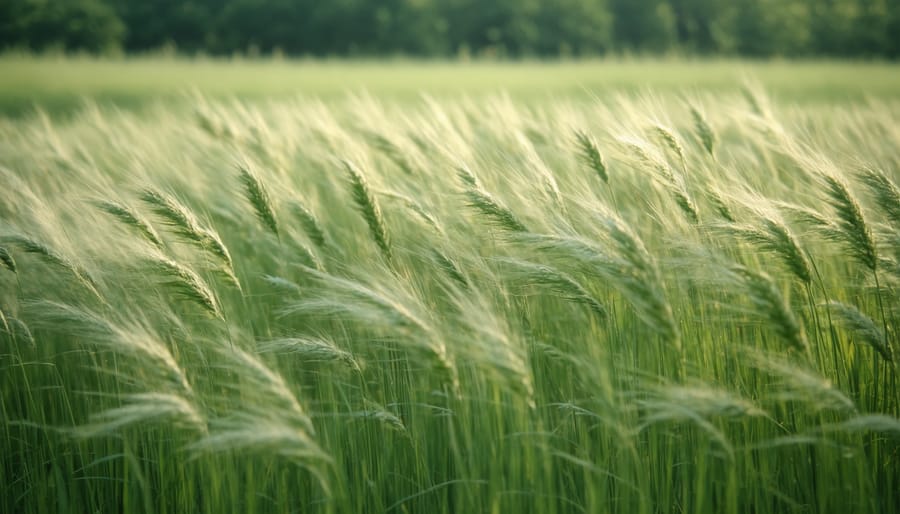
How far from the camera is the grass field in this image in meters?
1.36

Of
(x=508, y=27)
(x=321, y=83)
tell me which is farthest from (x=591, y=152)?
(x=508, y=27)

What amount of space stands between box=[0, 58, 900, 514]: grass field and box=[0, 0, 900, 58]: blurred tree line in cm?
1900

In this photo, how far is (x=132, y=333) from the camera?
141cm

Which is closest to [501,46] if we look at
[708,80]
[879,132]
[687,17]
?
[687,17]

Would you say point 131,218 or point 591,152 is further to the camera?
point 591,152

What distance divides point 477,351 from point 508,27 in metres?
26.1

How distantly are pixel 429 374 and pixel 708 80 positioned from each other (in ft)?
42.1

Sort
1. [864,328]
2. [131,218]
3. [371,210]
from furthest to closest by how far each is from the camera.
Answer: [371,210]
[131,218]
[864,328]

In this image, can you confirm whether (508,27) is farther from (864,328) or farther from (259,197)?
(864,328)

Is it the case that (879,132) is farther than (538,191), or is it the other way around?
(879,132)

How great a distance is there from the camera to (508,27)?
25.9m

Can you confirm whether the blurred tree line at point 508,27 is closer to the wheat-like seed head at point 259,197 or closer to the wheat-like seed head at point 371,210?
the wheat-like seed head at point 259,197

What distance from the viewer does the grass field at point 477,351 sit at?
136 cm

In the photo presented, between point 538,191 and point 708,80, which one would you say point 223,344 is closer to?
point 538,191
